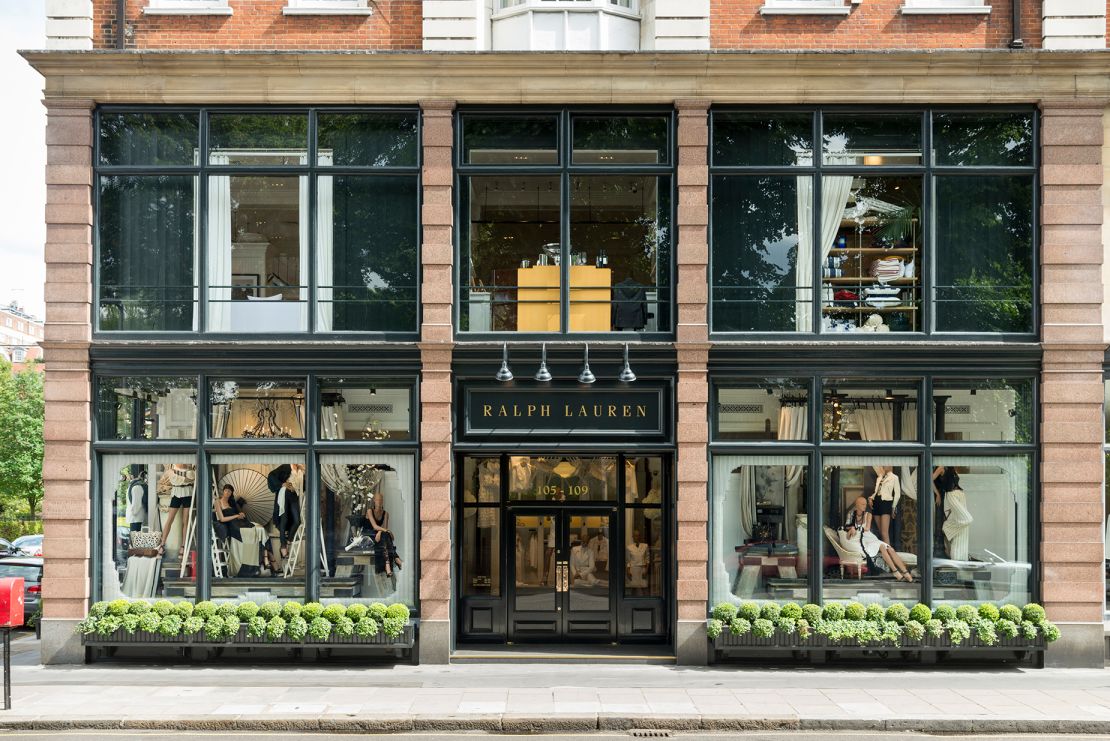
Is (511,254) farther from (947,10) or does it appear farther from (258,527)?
(947,10)

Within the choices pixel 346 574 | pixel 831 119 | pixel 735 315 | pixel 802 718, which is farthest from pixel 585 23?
pixel 802 718

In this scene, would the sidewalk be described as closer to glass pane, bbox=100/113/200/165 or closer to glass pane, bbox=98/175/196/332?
glass pane, bbox=98/175/196/332

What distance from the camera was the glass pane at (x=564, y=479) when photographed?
1487 cm

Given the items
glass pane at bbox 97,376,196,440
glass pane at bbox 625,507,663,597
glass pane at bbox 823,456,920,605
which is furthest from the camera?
glass pane at bbox 625,507,663,597

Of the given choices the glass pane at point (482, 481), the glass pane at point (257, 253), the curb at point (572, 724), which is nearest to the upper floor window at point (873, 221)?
the glass pane at point (482, 481)

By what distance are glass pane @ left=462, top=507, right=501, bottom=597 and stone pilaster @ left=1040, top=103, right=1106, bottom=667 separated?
8311mm

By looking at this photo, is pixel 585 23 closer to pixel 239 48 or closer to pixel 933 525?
pixel 239 48

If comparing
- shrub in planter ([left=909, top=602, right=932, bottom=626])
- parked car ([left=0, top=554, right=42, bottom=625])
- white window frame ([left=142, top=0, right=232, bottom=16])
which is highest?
white window frame ([left=142, top=0, right=232, bottom=16])

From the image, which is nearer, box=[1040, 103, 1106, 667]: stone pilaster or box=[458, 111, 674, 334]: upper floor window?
box=[1040, 103, 1106, 667]: stone pilaster

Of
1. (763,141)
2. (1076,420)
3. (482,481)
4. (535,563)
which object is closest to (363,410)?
(482,481)

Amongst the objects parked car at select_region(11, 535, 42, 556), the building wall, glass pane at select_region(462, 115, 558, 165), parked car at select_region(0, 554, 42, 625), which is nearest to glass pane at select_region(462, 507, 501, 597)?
glass pane at select_region(462, 115, 558, 165)

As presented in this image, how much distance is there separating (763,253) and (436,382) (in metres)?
5.40

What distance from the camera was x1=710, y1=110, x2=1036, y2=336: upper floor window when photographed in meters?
14.1

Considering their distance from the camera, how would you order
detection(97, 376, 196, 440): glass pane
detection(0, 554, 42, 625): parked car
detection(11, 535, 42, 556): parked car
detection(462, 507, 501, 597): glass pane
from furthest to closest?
detection(11, 535, 42, 556): parked car < detection(0, 554, 42, 625): parked car < detection(462, 507, 501, 597): glass pane < detection(97, 376, 196, 440): glass pane
